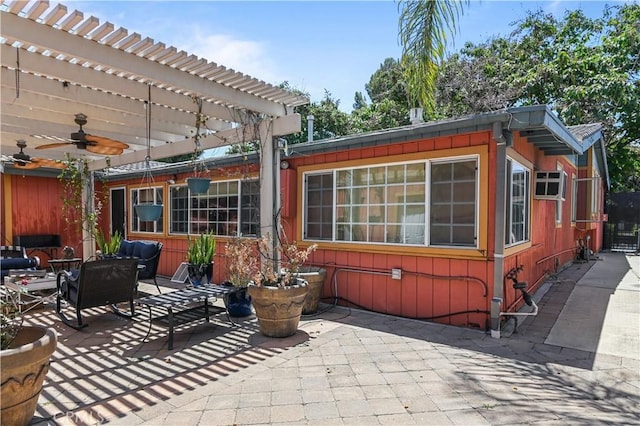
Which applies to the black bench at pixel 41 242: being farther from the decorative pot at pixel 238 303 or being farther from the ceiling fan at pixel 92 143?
the decorative pot at pixel 238 303

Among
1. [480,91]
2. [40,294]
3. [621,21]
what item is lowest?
[40,294]

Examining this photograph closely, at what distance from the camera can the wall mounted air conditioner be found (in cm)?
593

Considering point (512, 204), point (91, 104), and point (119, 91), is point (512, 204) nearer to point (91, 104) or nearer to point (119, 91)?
point (119, 91)

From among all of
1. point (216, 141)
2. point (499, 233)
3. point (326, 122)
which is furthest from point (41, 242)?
point (326, 122)

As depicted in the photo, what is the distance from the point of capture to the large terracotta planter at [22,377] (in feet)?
7.31

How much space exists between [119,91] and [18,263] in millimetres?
4981

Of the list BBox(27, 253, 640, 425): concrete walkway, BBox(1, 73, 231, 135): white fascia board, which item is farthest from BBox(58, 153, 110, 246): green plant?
BBox(27, 253, 640, 425): concrete walkway

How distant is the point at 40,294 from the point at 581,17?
2093 cm

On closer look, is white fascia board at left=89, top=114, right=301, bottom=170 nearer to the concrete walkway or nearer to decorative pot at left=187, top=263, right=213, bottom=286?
decorative pot at left=187, top=263, right=213, bottom=286

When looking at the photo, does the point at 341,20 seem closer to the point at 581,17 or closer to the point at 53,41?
the point at 53,41

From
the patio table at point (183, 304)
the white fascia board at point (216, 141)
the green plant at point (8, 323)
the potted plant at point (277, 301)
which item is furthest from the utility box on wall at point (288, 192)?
the green plant at point (8, 323)

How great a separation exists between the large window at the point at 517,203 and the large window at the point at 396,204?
54 centimetres

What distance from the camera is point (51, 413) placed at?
2.66 m

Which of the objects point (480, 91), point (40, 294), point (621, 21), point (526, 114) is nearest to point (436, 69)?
point (526, 114)
